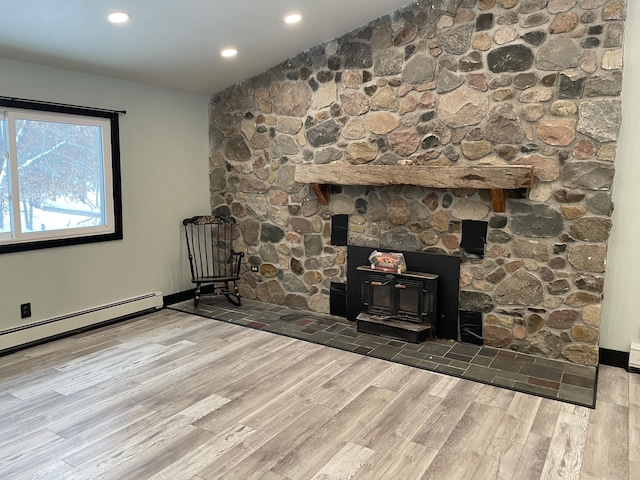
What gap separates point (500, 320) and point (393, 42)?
2.44 m

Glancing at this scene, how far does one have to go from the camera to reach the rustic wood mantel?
344 cm

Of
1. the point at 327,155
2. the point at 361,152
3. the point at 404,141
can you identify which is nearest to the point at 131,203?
the point at 327,155

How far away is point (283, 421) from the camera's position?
9.03 ft

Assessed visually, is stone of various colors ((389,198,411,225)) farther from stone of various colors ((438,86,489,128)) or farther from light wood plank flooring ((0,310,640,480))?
light wood plank flooring ((0,310,640,480))

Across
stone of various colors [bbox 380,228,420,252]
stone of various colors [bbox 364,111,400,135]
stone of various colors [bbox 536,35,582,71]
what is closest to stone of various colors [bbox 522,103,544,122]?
stone of various colors [bbox 536,35,582,71]

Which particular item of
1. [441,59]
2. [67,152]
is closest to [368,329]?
[441,59]

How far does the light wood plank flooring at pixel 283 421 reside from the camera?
2.33m

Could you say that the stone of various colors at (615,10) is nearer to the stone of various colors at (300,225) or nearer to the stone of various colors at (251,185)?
the stone of various colors at (300,225)

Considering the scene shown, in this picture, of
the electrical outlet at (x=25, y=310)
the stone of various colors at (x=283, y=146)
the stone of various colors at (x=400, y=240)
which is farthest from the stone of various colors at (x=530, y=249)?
the electrical outlet at (x=25, y=310)

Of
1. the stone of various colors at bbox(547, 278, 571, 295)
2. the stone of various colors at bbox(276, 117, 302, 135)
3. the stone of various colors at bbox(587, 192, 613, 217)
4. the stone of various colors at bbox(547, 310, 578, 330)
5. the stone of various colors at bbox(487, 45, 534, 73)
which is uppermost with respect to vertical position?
the stone of various colors at bbox(487, 45, 534, 73)

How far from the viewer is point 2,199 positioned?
12.1 feet

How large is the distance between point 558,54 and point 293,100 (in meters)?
2.30

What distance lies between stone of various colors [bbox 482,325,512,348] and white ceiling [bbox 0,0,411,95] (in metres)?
2.69

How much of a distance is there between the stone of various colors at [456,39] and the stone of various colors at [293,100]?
4.28 feet
